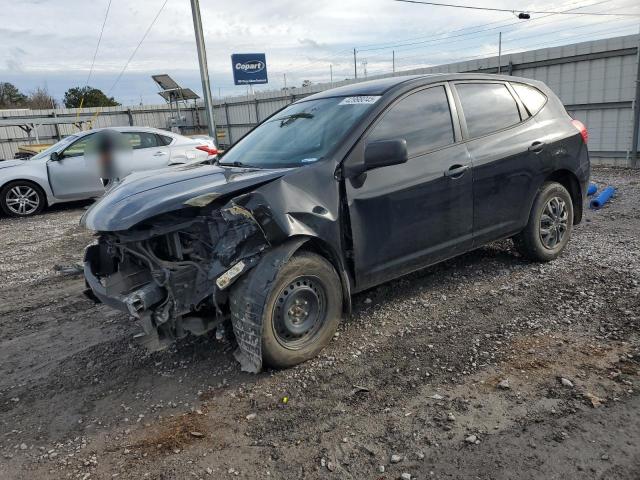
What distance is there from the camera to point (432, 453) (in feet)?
8.18

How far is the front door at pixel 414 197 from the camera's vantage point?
360 centimetres

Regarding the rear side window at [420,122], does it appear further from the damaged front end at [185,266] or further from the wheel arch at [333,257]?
the damaged front end at [185,266]

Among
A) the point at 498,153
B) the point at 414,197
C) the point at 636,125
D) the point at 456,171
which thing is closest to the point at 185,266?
the point at 414,197

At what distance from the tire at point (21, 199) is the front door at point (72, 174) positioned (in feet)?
1.11

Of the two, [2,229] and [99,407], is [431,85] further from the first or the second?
[2,229]

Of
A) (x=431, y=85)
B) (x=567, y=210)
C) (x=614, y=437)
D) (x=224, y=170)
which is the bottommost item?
(x=614, y=437)

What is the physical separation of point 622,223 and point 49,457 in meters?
6.69

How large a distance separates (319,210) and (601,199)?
588 cm

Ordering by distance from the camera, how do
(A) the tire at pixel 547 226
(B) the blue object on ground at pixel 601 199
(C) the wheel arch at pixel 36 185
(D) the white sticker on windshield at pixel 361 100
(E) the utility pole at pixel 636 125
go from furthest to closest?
(E) the utility pole at pixel 636 125, (C) the wheel arch at pixel 36 185, (B) the blue object on ground at pixel 601 199, (A) the tire at pixel 547 226, (D) the white sticker on windshield at pixel 361 100

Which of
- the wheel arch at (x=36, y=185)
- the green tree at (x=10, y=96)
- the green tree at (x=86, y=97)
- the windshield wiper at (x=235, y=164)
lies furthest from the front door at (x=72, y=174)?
the green tree at (x=10, y=96)

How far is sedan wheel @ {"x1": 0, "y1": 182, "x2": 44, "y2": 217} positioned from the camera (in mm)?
9695

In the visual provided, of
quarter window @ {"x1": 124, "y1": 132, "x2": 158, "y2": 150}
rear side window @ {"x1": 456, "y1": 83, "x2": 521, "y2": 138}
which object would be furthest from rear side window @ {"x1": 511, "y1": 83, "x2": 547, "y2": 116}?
quarter window @ {"x1": 124, "y1": 132, "x2": 158, "y2": 150}

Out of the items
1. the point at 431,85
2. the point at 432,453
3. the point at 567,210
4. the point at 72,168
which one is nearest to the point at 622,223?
the point at 567,210

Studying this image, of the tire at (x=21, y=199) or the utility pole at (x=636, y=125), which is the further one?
the utility pole at (x=636, y=125)
